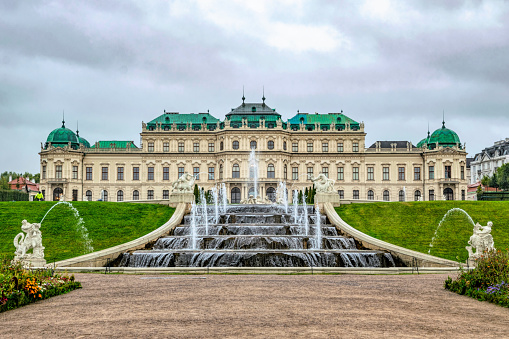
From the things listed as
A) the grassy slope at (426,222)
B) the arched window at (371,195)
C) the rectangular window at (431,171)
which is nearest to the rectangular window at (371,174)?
the arched window at (371,195)

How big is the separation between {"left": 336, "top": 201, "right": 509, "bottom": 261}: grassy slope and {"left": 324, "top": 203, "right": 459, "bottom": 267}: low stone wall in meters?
1.18

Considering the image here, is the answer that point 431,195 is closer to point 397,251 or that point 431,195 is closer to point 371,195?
point 371,195

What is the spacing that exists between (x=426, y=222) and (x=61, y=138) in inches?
2355

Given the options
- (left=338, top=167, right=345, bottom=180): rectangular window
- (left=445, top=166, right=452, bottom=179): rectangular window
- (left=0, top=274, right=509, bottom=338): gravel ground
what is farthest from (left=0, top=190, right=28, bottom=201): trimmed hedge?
(left=445, top=166, right=452, bottom=179): rectangular window

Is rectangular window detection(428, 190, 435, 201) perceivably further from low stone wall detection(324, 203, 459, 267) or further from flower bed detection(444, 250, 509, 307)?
flower bed detection(444, 250, 509, 307)

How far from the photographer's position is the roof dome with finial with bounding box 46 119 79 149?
79.2m

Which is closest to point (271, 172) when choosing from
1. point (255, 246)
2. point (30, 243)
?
point (255, 246)

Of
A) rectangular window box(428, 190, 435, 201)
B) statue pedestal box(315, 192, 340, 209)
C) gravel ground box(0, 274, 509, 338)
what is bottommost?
gravel ground box(0, 274, 509, 338)

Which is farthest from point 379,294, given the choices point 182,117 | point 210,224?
point 182,117

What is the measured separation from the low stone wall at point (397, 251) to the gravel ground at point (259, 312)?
800 cm

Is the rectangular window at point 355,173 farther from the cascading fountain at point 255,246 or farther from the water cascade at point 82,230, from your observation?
the water cascade at point 82,230

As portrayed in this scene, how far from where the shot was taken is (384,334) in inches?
420

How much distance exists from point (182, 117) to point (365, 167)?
28.5 metres

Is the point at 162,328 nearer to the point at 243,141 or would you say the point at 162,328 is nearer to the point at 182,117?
the point at 243,141
